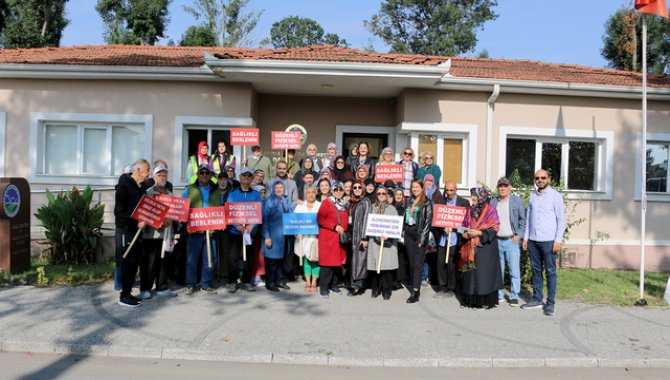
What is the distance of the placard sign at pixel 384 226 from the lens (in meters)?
7.46

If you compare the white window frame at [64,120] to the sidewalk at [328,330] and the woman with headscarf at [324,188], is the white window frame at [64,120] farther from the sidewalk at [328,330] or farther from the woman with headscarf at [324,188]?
the woman with headscarf at [324,188]

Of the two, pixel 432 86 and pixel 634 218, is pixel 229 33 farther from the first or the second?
pixel 634 218

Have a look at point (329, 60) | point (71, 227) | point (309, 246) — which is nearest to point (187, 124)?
point (71, 227)

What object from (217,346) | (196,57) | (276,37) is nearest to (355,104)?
(196,57)

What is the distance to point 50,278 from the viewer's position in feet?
27.3

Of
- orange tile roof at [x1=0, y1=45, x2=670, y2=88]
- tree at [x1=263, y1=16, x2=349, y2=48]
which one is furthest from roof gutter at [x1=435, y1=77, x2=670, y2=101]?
tree at [x1=263, y1=16, x2=349, y2=48]

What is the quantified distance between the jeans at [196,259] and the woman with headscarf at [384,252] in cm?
250

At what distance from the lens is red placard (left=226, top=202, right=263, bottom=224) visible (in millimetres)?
7695

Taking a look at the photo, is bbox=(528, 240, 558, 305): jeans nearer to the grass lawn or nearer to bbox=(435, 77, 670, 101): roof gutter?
bbox=(435, 77, 670, 101): roof gutter

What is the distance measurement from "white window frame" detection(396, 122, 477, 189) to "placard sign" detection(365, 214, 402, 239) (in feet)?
12.8

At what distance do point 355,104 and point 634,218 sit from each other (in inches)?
266

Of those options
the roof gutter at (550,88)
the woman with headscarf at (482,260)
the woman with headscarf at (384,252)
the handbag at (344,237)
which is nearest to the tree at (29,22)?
the roof gutter at (550,88)

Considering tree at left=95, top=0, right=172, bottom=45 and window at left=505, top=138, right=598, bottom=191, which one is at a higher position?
tree at left=95, top=0, right=172, bottom=45

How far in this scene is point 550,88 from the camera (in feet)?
35.2
